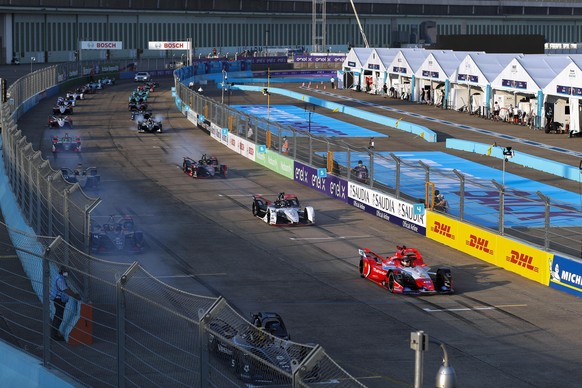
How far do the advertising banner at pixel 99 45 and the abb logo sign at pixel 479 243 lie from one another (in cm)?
9230

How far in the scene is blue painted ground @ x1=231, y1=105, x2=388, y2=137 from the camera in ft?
211

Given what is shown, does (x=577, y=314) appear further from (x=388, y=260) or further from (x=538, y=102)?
(x=538, y=102)

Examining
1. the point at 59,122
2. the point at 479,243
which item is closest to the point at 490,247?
the point at 479,243

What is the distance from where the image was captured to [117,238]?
3014cm

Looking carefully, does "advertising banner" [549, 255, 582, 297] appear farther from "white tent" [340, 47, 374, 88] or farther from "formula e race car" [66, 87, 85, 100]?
"white tent" [340, 47, 374, 88]

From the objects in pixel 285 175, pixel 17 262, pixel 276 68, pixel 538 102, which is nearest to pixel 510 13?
pixel 276 68

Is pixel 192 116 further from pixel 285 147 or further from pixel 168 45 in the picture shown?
pixel 168 45

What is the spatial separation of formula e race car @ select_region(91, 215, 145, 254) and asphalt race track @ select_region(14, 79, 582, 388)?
466 millimetres

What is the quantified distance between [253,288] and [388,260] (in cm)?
346

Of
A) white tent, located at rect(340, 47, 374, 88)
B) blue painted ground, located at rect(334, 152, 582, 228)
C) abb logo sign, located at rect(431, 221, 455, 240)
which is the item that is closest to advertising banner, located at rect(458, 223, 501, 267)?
abb logo sign, located at rect(431, 221, 455, 240)

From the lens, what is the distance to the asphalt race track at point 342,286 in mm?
20469

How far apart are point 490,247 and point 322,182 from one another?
13515mm

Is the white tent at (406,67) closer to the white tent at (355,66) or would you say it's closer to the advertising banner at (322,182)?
the white tent at (355,66)

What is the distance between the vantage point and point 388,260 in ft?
90.3
